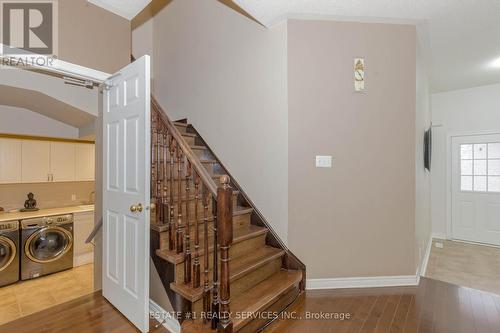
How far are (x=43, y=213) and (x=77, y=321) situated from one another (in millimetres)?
2703

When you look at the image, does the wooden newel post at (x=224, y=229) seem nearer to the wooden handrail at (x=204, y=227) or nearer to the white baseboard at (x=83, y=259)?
the wooden handrail at (x=204, y=227)

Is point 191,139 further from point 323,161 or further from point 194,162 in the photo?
point 323,161

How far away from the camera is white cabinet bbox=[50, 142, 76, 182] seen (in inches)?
166

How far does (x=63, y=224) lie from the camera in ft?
13.1

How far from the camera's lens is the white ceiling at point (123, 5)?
2.40 meters

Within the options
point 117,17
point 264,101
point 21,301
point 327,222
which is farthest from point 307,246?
point 21,301

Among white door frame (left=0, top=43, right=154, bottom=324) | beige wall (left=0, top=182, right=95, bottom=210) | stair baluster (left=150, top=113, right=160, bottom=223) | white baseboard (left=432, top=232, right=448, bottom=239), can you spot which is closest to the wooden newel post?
stair baluster (left=150, top=113, right=160, bottom=223)

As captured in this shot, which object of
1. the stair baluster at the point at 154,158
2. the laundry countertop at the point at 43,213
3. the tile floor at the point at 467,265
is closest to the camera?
the stair baluster at the point at 154,158

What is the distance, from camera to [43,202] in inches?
169

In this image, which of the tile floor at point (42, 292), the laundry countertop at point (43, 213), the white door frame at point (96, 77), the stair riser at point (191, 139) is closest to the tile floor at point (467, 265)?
the stair riser at point (191, 139)

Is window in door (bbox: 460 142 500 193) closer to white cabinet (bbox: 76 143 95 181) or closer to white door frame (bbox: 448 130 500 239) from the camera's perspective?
white door frame (bbox: 448 130 500 239)

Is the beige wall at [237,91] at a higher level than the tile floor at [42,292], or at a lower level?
higher

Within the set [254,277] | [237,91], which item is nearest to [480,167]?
[237,91]

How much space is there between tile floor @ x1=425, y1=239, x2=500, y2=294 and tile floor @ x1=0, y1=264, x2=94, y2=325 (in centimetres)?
461
